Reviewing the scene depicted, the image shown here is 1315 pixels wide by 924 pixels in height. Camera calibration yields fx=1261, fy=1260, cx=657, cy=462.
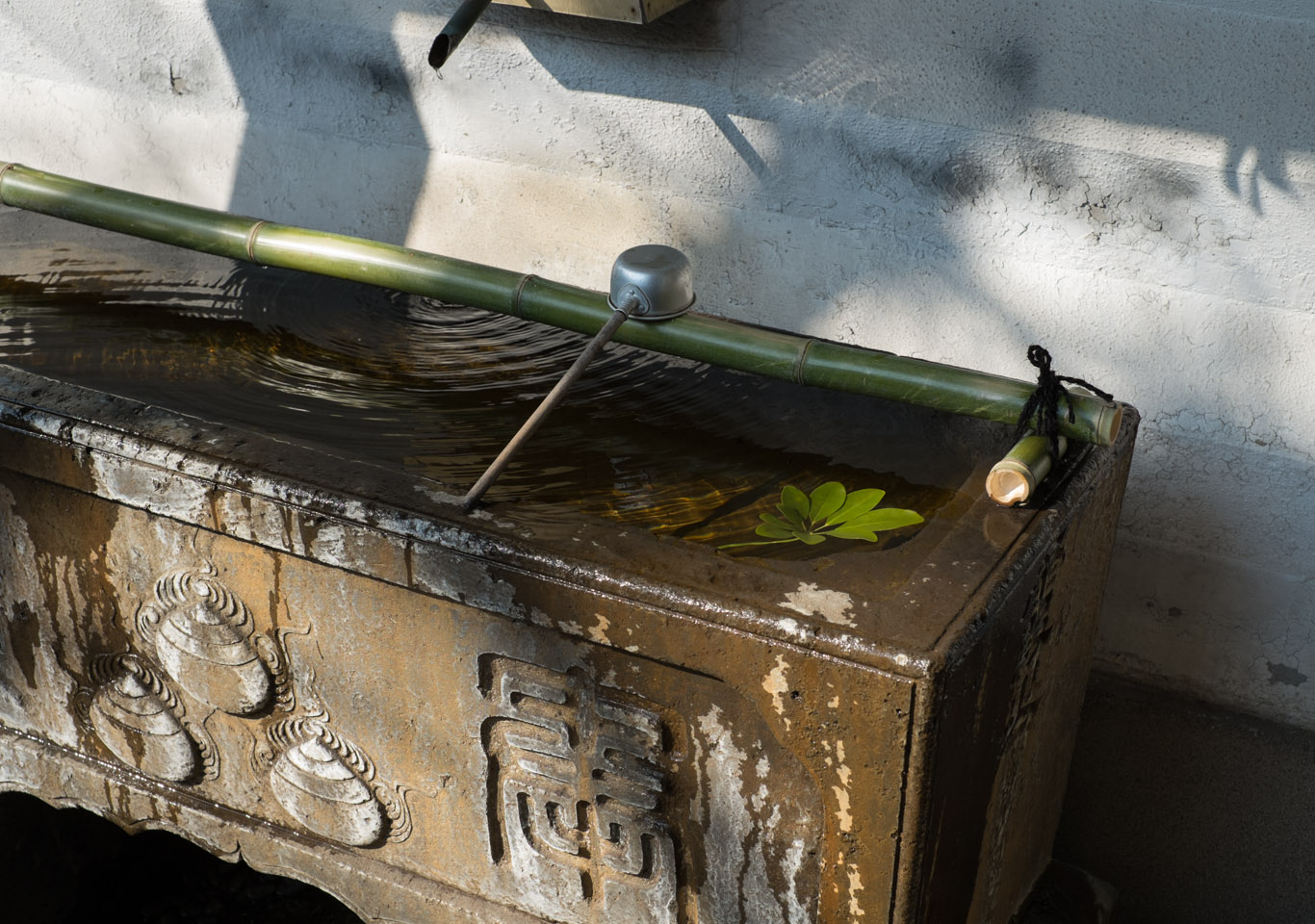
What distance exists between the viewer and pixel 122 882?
2264 mm

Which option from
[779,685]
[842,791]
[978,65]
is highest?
[978,65]

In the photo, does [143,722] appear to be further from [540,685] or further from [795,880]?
[795,880]

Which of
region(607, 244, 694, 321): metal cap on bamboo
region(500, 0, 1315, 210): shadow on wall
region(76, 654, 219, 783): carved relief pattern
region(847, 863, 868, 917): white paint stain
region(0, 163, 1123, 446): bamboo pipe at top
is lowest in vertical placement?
region(76, 654, 219, 783): carved relief pattern

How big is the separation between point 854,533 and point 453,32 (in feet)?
2.76

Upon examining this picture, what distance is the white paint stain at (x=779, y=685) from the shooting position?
1163 millimetres

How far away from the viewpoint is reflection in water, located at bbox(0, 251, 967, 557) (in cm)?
142

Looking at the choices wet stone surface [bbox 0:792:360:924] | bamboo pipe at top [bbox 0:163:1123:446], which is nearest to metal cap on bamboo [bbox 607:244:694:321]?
→ bamboo pipe at top [bbox 0:163:1123:446]

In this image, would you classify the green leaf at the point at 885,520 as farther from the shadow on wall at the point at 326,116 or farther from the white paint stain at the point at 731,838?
the shadow on wall at the point at 326,116

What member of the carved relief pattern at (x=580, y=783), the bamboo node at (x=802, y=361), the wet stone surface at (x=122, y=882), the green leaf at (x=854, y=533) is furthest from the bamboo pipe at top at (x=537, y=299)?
the wet stone surface at (x=122, y=882)

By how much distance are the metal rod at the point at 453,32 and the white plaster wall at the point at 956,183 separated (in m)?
0.23

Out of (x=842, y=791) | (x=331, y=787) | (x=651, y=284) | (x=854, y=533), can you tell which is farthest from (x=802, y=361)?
(x=331, y=787)

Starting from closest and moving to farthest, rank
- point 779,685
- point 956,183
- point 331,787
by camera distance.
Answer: point 779,685
point 331,787
point 956,183

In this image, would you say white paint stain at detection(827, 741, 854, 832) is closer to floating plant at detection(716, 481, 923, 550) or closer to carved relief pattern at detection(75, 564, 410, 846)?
floating plant at detection(716, 481, 923, 550)

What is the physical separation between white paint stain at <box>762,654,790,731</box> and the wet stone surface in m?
1.37
